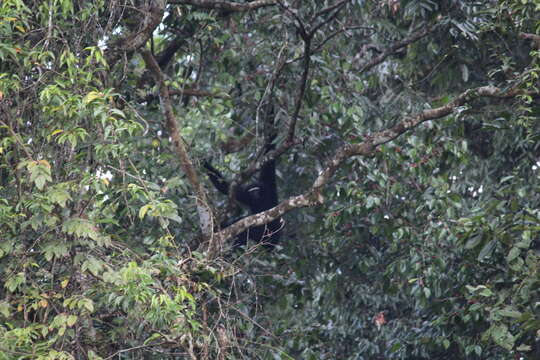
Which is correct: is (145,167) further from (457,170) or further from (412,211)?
(457,170)

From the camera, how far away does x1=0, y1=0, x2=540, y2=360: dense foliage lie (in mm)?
3699

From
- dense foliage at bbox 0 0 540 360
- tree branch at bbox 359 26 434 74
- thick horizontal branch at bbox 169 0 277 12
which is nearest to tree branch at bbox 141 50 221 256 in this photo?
dense foliage at bbox 0 0 540 360

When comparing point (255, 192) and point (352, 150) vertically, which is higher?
point (352, 150)

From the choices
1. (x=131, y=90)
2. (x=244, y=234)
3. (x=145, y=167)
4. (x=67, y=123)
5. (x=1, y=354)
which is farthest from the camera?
(x=244, y=234)

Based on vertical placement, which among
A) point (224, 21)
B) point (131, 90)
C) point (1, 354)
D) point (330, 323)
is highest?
point (224, 21)

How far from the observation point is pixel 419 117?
15.1ft

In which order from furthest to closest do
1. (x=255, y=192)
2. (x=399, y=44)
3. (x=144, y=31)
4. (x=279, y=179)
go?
(x=279, y=179), (x=255, y=192), (x=399, y=44), (x=144, y=31)

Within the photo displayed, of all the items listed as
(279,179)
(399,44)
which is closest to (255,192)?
(279,179)

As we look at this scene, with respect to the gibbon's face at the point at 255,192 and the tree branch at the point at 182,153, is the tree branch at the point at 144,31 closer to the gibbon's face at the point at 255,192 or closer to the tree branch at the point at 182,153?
the tree branch at the point at 182,153

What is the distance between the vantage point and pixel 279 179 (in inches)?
256

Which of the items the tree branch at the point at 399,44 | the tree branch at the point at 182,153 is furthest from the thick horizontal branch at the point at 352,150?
the tree branch at the point at 399,44

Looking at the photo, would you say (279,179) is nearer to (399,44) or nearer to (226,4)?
(399,44)

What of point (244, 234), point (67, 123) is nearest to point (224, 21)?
point (244, 234)

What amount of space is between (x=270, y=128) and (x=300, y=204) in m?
0.92
